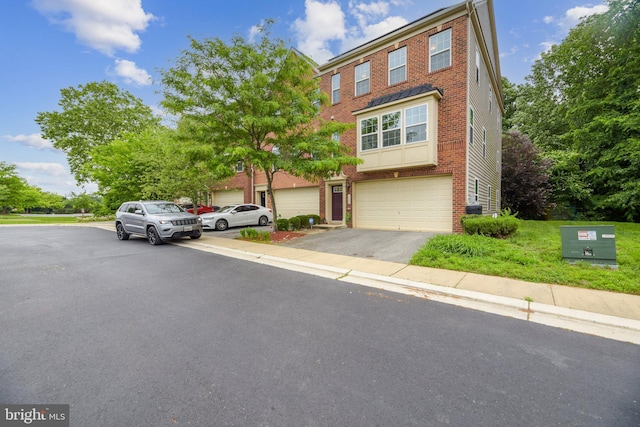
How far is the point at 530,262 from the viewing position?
613 cm

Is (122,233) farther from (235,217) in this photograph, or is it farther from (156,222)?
(235,217)

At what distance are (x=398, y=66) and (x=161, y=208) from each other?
1222 centimetres

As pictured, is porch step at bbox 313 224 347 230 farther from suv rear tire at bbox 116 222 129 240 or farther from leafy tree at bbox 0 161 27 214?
leafy tree at bbox 0 161 27 214

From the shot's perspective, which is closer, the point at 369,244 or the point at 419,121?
the point at 369,244

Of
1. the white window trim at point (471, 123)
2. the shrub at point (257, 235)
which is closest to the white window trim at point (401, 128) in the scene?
the white window trim at point (471, 123)

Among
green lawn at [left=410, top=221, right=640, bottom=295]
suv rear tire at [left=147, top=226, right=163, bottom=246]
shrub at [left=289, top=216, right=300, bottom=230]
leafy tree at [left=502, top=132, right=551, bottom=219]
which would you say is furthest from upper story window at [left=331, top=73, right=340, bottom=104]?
leafy tree at [left=502, top=132, right=551, bottom=219]

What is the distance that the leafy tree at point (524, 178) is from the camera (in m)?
17.7

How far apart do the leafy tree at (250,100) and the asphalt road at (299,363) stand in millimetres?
6051

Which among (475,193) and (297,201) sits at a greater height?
(475,193)

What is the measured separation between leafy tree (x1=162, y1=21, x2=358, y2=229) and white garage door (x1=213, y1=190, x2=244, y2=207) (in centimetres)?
1102

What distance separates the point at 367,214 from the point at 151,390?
38.4ft

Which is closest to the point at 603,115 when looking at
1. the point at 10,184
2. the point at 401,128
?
the point at 401,128

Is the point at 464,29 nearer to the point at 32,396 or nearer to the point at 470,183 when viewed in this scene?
the point at 470,183

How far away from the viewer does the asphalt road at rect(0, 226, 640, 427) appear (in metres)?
2.06
